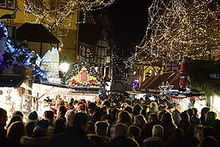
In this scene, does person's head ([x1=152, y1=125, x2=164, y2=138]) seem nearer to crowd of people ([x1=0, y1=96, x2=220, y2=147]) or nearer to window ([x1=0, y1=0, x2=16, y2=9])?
crowd of people ([x1=0, y1=96, x2=220, y2=147])

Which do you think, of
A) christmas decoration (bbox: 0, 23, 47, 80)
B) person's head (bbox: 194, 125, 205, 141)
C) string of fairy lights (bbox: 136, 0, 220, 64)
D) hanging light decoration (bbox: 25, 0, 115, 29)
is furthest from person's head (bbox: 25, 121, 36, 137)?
string of fairy lights (bbox: 136, 0, 220, 64)

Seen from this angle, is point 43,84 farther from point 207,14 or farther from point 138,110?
point 207,14

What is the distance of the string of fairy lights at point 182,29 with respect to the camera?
3478cm

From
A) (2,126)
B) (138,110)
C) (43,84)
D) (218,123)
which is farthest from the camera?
(43,84)

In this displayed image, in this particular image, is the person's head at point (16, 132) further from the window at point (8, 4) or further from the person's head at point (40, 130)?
the window at point (8, 4)

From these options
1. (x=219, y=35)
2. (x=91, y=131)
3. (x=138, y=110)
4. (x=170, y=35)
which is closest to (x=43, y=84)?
(x=138, y=110)

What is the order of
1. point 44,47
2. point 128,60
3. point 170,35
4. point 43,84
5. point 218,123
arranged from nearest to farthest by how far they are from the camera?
point 218,123, point 43,84, point 44,47, point 170,35, point 128,60

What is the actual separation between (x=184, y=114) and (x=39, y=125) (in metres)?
4.78

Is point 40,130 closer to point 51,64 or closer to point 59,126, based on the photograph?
point 59,126

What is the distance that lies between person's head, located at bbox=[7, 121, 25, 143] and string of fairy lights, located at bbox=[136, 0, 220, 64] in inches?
913

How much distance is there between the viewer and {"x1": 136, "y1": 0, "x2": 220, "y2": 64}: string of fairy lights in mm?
34781

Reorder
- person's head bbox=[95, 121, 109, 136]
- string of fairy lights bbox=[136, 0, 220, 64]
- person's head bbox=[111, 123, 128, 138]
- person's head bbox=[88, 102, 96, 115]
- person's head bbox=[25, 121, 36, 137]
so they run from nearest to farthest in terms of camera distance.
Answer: person's head bbox=[111, 123, 128, 138] → person's head bbox=[25, 121, 36, 137] → person's head bbox=[95, 121, 109, 136] → person's head bbox=[88, 102, 96, 115] → string of fairy lights bbox=[136, 0, 220, 64]

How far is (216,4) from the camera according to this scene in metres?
35.9

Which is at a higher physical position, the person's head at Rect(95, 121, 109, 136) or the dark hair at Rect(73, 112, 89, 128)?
the dark hair at Rect(73, 112, 89, 128)
